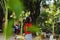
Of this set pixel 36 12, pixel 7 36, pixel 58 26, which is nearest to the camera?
pixel 7 36

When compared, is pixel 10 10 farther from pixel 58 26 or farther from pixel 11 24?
pixel 58 26

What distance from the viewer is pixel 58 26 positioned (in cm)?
1100

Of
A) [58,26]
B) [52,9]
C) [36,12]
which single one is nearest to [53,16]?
[52,9]

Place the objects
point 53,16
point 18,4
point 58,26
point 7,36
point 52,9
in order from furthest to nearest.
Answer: point 58,26, point 52,9, point 53,16, point 7,36, point 18,4

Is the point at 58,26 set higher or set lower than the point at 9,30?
lower

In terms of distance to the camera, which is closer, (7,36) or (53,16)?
(7,36)

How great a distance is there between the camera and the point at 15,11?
980 mm

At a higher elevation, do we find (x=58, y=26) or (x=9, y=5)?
(x=9, y=5)

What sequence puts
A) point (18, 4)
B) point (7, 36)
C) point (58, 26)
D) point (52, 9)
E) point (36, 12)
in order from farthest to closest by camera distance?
point (36, 12)
point (58, 26)
point (52, 9)
point (7, 36)
point (18, 4)

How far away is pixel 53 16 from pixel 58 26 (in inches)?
192

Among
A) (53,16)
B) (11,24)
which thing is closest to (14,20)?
(11,24)

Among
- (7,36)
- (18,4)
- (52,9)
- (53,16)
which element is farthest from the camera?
(52,9)

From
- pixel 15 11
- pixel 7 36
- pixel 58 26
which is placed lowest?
pixel 58 26

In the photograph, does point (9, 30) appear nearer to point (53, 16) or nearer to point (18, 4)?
point (18, 4)
